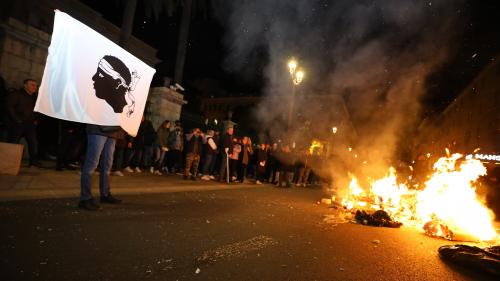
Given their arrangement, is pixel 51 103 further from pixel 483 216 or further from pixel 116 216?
pixel 483 216

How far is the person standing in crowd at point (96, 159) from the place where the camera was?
498 centimetres

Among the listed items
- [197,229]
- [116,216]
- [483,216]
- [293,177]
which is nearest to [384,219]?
[483,216]

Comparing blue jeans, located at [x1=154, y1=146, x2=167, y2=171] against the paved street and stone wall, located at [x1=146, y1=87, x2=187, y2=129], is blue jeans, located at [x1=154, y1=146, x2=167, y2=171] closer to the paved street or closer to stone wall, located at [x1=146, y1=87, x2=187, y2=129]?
stone wall, located at [x1=146, y1=87, x2=187, y2=129]

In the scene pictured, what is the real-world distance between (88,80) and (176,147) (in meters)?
6.57

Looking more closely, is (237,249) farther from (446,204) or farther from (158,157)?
(158,157)

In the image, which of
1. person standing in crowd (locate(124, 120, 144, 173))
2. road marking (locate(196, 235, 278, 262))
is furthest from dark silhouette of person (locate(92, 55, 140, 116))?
person standing in crowd (locate(124, 120, 144, 173))

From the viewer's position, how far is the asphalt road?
9.88 feet

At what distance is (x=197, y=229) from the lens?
469 centimetres

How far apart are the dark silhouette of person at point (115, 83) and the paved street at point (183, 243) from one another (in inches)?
67.6

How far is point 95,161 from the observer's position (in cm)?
512

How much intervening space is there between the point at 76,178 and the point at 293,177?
11191 millimetres

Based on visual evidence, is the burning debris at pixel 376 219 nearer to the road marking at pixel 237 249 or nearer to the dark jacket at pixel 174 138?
the road marking at pixel 237 249

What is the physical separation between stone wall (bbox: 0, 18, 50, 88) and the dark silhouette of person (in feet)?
18.5

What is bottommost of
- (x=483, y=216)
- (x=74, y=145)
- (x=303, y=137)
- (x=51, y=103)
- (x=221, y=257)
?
(x=221, y=257)
